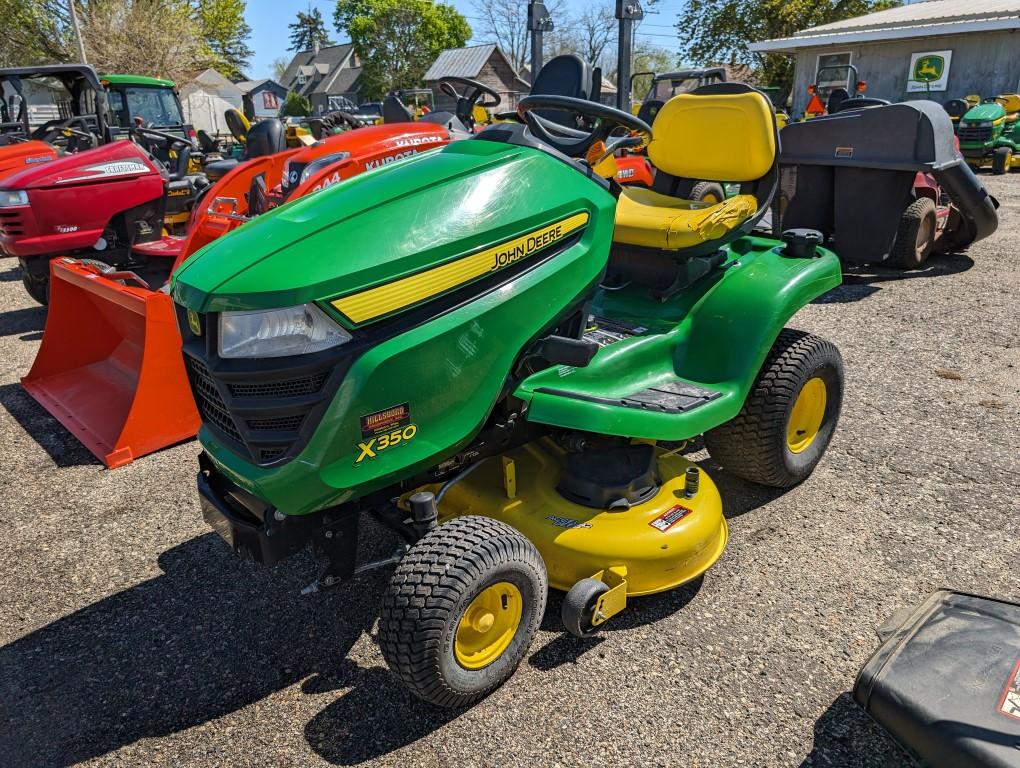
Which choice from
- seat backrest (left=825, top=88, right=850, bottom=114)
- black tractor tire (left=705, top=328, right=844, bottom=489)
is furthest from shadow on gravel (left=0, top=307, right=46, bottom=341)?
seat backrest (left=825, top=88, right=850, bottom=114)

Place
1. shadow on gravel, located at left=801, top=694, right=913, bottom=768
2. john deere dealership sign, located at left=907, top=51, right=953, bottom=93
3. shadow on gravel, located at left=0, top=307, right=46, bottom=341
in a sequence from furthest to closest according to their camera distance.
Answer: john deere dealership sign, located at left=907, top=51, right=953, bottom=93 < shadow on gravel, located at left=0, top=307, right=46, bottom=341 < shadow on gravel, located at left=801, top=694, right=913, bottom=768

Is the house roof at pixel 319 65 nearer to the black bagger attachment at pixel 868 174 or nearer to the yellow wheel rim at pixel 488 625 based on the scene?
the black bagger attachment at pixel 868 174

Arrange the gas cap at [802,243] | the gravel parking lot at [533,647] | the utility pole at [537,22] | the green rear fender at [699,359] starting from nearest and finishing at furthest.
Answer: the gravel parking lot at [533,647]
the green rear fender at [699,359]
the gas cap at [802,243]
the utility pole at [537,22]

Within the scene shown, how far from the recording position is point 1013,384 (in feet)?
13.6

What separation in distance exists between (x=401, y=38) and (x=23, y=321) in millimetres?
49753

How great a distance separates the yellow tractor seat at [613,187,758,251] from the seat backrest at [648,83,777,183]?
0.18 meters

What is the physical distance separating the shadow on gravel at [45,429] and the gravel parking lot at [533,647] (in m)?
0.03

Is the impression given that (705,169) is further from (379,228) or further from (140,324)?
(140,324)

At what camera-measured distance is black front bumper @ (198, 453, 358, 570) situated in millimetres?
1984

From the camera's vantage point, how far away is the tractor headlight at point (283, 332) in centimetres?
179

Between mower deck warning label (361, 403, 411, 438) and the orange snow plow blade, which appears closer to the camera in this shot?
mower deck warning label (361, 403, 411, 438)

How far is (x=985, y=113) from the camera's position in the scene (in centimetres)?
1265

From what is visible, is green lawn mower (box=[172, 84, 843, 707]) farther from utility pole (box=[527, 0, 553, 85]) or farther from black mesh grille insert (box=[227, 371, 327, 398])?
utility pole (box=[527, 0, 553, 85])

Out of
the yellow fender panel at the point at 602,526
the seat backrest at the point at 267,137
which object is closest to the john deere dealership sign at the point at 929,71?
the seat backrest at the point at 267,137
